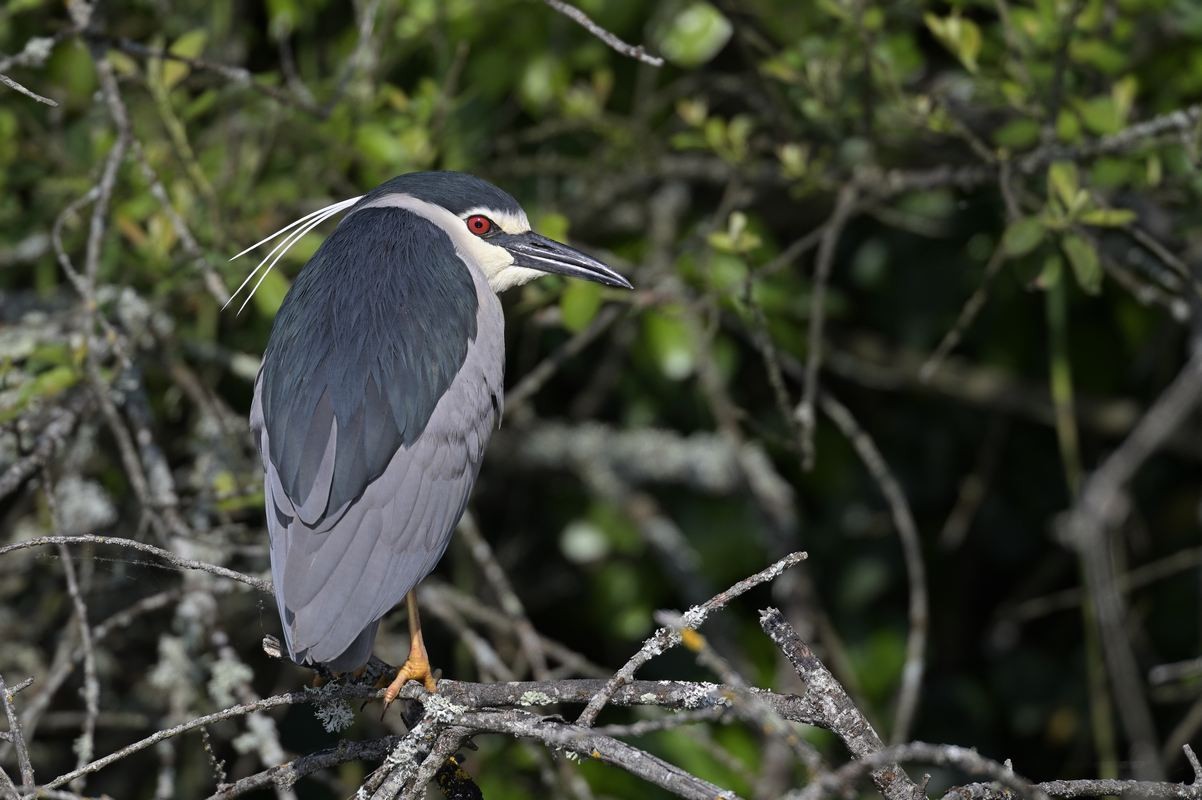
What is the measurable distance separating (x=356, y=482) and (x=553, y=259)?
66 cm

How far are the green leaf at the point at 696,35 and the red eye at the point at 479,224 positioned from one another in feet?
2.23

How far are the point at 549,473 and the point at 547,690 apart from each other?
1.72 meters

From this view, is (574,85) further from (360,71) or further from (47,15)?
(47,15)

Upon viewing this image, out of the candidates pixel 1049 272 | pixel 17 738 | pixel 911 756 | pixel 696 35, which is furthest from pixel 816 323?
pixel 17 738

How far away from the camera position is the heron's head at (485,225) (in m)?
2.39

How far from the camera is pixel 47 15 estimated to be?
120 inches

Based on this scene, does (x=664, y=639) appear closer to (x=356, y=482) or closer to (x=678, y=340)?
(x=356, y=482)

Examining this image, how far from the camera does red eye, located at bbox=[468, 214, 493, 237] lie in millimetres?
2428

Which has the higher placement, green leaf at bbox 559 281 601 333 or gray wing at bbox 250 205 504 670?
green leaf at bbox 559 281 601 333

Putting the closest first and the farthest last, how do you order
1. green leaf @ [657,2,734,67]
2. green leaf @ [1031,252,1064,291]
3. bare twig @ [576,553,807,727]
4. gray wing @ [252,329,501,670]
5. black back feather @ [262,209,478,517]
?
bare twig @ [576,553,807,727] < gray wing @ [252,329,501,670] < black back feather @ [262,209,478,517] < green leaf @ [1031,252,1064,291] < green leaf @ [657,2,734,67]

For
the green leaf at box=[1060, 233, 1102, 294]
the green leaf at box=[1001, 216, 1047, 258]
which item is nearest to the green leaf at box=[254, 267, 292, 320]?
the green leaf at box=[1001, 216, 1047, 258]

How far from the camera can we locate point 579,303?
96.7 inches

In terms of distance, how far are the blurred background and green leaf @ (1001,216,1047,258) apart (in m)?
0.01

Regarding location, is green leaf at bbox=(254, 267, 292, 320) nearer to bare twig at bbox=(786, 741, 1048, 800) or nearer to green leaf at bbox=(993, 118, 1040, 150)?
green leaf at bbox=(993, 118, 1040, 150)
